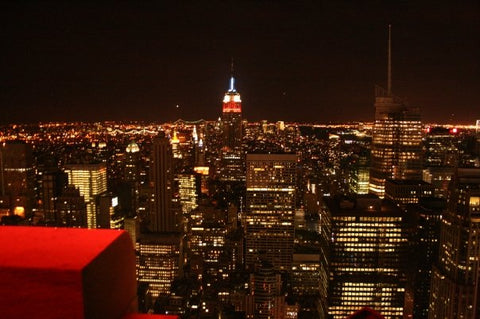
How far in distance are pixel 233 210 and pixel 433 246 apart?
1162cm

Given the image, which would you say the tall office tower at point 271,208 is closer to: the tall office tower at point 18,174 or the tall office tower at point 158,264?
the tall office tower at point 158,264

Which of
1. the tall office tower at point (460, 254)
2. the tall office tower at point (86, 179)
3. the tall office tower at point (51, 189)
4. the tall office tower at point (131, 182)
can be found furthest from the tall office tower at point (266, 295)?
the tall office tower at point (86, 179)

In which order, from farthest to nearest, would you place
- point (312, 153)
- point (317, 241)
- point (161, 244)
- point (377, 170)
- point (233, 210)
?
1. point (312, 153)
2. point (377, 170)
3. point (233, 210)
4. point (317, 241)
5. point (161, 244)

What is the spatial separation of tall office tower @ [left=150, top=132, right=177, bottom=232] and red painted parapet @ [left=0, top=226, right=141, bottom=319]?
27.2 m

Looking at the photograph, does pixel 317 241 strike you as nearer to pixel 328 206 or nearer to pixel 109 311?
pixel 328 206

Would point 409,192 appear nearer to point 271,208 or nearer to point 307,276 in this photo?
point 307,276

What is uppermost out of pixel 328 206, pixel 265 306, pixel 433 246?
pixel 328 206

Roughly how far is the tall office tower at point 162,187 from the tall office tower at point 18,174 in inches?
279

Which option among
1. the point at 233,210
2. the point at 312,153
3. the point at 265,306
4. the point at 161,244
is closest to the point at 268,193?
the point at 233,210

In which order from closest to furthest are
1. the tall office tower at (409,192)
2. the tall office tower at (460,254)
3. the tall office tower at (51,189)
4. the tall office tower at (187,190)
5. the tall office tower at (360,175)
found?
the tall office tower at (460,254) → the tall office tower at (51,189) → the tall office tower at (409,192) → the tall office tower at (187,190) → the tall office tower at (360,175)

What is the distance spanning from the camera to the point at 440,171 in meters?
28.6

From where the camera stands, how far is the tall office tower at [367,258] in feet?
58.1

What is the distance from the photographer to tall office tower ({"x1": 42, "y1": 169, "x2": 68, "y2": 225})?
2344 cm

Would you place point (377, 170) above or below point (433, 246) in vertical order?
above
